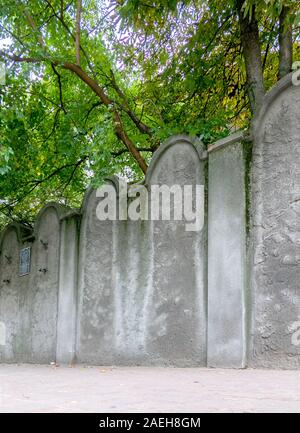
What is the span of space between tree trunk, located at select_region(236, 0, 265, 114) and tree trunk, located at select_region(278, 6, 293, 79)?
0.97 ft

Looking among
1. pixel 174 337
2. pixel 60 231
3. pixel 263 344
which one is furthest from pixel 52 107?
pixel 263 344

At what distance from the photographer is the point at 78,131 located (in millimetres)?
10102

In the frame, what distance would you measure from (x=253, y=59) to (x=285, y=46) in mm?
455

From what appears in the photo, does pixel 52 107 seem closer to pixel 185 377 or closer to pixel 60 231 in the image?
pixel 60 231

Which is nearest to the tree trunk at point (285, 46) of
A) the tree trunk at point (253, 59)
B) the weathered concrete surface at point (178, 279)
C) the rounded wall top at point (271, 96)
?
the tree trunk at point (253, 59)

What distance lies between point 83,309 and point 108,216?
136 centimetres

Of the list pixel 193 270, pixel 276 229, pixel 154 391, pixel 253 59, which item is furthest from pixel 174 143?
pixel 154 391

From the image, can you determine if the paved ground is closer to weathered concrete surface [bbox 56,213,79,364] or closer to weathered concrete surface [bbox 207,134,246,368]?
weathered concrete surface [bbox 207,134,246,368]

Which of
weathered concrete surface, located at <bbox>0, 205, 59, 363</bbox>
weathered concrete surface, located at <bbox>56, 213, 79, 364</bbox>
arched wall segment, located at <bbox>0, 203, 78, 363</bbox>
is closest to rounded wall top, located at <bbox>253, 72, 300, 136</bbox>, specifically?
weathered concrete surface, located at <bbox>56, 213, 79, 364</bbox>

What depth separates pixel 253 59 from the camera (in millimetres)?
8305

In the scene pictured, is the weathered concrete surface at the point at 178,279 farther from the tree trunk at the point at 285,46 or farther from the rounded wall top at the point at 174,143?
the tree trunk at the point at 285,46

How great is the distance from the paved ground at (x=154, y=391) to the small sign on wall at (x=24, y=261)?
3113mm

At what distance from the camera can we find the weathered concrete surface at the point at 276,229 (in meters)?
6.22

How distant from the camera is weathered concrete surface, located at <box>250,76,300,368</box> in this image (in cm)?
622
